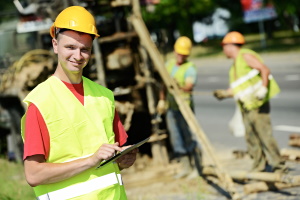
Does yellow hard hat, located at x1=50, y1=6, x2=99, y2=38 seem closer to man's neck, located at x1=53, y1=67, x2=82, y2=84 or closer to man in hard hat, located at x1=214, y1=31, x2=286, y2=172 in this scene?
man's neck, located at x1=53, y1=67, x2=82, y2=84

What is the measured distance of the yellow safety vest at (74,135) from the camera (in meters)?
3.08

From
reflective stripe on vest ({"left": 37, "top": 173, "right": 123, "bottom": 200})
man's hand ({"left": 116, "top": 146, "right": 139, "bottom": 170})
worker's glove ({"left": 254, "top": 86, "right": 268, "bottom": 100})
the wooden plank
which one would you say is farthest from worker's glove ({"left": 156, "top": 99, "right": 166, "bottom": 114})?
reflective stripe on vest ({"left": 37, "top": 173, "right": 123, "bottom": 200})

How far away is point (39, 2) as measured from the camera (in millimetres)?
9398

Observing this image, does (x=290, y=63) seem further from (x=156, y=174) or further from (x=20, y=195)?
(x=20, y=195)

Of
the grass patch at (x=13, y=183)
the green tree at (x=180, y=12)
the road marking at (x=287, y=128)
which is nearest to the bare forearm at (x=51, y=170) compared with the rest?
the grass patch at (x=13, y=183)

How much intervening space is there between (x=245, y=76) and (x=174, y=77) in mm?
1220

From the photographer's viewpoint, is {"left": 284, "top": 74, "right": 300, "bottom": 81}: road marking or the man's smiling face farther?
{"left": 284, "top": 74, "right": 300, "bottom": 81}: road marking

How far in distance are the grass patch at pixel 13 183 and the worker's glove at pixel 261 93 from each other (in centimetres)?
290

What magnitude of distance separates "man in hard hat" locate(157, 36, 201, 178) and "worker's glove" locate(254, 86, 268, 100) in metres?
1.11

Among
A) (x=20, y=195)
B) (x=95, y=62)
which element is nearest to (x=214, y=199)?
(x=20, y=195)

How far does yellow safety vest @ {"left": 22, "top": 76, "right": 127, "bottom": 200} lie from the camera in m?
3.08

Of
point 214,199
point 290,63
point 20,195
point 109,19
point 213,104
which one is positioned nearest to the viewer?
point 20,195

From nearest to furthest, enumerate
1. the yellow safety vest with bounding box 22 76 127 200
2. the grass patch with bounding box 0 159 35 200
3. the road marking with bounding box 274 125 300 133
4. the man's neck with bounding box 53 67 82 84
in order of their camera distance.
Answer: the yellow safety vest with bounding box 22 76 127 200
the man's neck with bounding box 53 67 82 84
the grass patch with bounding box 0 159 35 200
the road marking with bounding box 274 125 300 133

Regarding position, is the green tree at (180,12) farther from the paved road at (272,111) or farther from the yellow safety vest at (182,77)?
the yellow safety vest at (182,77)
